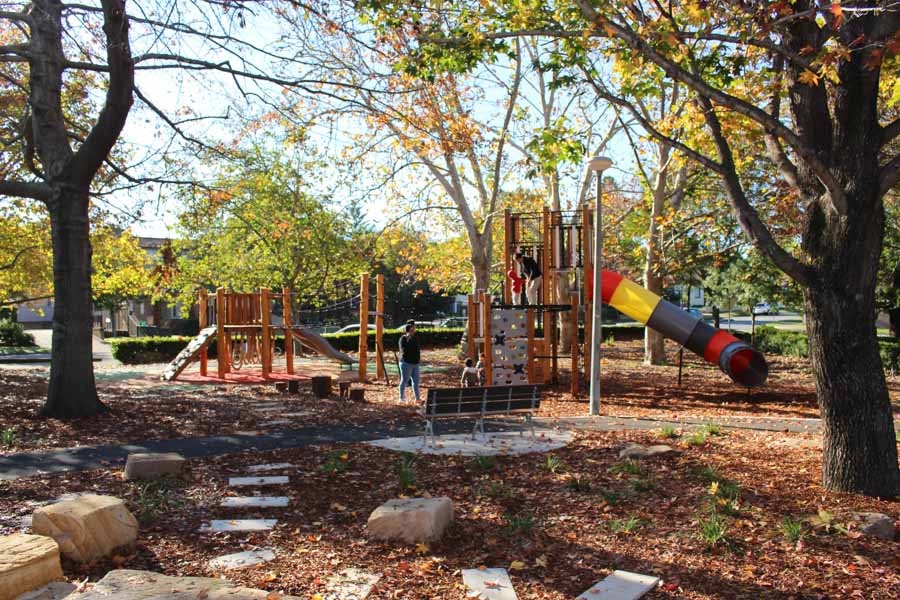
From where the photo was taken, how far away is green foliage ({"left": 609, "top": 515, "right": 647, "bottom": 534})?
6207mm

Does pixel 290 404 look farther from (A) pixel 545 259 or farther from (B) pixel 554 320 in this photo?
(B) pixel 554 320

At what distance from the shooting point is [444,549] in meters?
5.93

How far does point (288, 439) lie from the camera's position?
1022 cm

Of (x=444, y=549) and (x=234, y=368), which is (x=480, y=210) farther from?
(x=444, y=549)

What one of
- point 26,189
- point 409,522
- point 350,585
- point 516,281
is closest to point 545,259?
point 516,281

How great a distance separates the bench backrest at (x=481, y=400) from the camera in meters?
9.77

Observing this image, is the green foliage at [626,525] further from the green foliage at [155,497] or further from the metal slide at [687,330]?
the metal slide at [687,330]

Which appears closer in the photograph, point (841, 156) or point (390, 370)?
point (841, 156)

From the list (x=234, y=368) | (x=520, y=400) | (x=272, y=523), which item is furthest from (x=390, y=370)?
Answer: (x=272, y=523)

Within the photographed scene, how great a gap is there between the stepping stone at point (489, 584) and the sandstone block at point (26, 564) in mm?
2674

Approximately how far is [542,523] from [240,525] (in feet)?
8.47

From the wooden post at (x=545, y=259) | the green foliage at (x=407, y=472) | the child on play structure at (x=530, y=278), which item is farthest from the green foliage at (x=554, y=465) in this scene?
the wooden post at (x=545, y=259)

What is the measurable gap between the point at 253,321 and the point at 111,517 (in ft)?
49.2

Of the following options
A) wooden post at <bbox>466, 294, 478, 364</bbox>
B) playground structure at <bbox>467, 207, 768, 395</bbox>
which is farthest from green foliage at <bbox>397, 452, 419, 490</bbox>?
wooden post at <bbox>466, 294, 478, 364</bbox>
